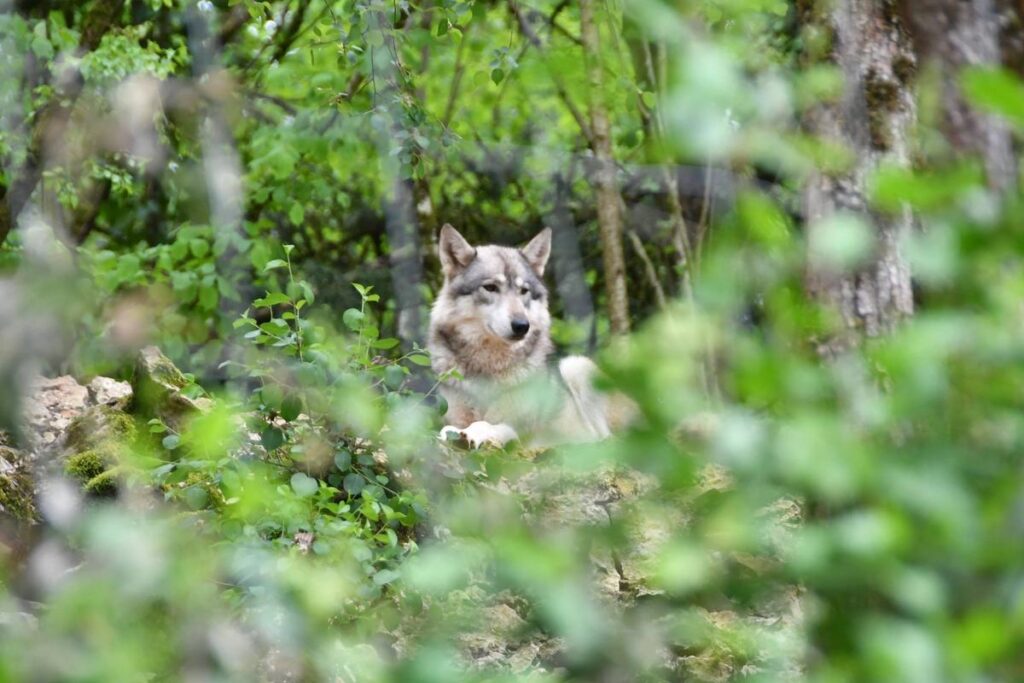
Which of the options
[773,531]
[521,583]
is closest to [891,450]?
[521,583]

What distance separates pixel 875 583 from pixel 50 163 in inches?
277

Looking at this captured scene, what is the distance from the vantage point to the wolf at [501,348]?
7328 millimetres

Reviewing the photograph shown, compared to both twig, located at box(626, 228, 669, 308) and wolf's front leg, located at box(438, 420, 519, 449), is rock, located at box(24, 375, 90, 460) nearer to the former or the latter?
wolf's front leg, located at box(438, 420, 519, 449)

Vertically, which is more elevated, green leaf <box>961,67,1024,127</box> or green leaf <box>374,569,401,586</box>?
green leaf <box>961,67,1024,127</box>

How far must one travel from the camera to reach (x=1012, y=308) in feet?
4.92

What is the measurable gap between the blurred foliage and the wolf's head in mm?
663

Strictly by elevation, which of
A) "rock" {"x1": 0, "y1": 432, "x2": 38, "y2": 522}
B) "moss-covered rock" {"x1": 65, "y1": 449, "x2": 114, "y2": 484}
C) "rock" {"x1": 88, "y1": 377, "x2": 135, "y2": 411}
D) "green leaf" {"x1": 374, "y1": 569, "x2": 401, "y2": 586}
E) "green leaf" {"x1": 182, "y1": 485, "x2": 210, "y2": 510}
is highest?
"green leaf" {"x1": 374, "y1": 569, "x2": 401, "y2": 586}

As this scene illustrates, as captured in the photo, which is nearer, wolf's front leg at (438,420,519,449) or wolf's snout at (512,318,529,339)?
wolf's front leg at (438,420,519,449)

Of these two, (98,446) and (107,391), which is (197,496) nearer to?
(98,446)

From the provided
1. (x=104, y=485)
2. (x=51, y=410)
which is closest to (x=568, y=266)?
(x=51, y=410)

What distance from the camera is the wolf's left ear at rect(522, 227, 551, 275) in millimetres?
8414

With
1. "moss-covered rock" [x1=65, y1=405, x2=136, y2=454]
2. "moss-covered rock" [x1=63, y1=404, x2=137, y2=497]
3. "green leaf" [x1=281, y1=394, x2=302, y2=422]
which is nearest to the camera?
"green leaf" [x1=281, y1=394, x2=302, y2=422]

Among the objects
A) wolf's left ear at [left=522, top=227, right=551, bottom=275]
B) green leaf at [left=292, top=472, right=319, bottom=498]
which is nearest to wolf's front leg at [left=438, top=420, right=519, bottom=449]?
wolf's left ear at [left=522, top=227, right=551, bottom=275]

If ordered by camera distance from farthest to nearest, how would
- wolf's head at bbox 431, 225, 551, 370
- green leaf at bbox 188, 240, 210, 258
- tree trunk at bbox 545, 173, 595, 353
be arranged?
1. tree trunk at bbox 545, 173, 595, 353
2. green leaf at bbox 188, 240, 210, 258
3. wolf's head at bbox 431, 225, 551, 370
